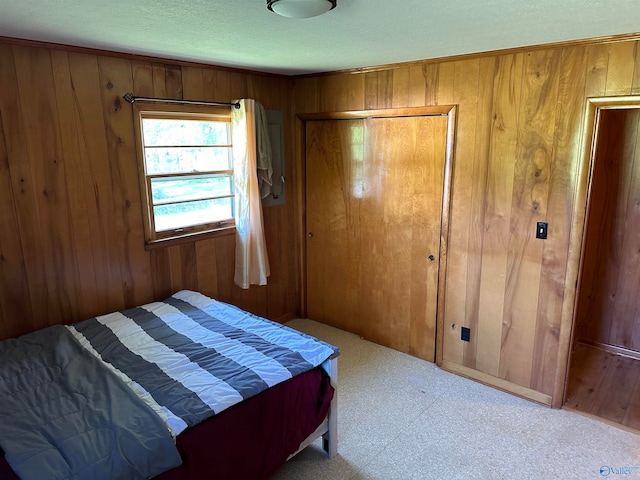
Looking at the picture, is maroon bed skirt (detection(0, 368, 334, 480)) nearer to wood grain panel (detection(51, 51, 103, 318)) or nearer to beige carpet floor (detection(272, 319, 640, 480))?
beige carpet floor (detection(272, 319, 640, 480))

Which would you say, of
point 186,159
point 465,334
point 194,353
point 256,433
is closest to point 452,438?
point 465,334

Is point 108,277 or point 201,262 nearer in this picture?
point 108,277

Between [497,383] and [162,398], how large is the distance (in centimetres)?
226

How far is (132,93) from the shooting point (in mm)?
2789

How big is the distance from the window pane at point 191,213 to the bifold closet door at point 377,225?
80cm

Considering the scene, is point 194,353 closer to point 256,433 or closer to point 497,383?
point 256,433

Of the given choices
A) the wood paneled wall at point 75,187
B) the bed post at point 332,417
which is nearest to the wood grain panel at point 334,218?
the wood paneled wall at point 75,187

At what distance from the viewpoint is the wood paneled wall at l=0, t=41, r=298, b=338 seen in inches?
94.0

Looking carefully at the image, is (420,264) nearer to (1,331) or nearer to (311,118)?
(311,118)

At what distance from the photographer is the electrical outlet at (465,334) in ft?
10.3

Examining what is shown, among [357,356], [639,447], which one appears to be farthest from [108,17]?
[639,447]

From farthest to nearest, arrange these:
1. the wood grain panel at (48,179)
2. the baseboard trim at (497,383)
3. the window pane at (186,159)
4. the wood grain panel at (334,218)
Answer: the wood grain panel at (334,218)
the window pane at (186,159)
the baseboard trim at (497,383)
the wood grain panel at (48,179)

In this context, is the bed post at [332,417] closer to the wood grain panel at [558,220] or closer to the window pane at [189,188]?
the wood grain panel at [558,220]

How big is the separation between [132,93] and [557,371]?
10.5ft
